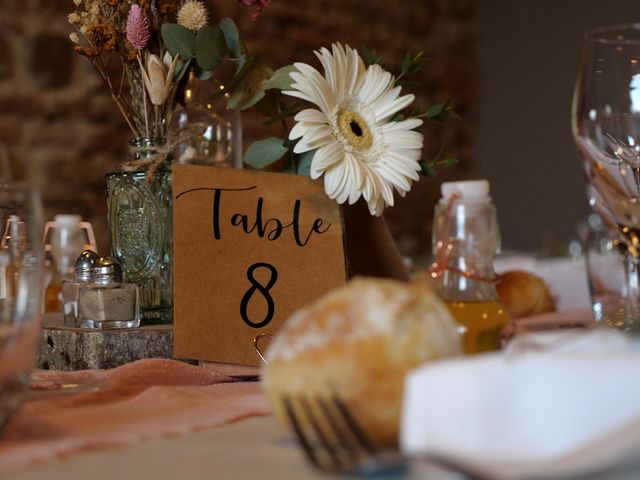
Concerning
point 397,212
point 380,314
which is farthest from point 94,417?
point 397,212

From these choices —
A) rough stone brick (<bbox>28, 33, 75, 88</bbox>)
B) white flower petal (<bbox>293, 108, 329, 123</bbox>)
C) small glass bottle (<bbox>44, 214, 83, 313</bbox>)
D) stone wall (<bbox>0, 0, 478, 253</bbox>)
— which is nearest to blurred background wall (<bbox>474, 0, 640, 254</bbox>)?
→ stone wall (<bbox>0, 0, 478, 253</bbox>)

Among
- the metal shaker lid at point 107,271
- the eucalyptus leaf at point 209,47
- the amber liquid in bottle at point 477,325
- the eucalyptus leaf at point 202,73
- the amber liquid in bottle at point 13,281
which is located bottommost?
the amber liquid in bottle at point 477,325

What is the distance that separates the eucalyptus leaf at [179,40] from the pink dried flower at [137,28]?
0.02 meters

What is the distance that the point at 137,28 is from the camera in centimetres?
95

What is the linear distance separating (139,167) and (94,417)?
0.40 metres

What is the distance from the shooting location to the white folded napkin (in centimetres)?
45

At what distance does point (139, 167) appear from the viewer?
99cm

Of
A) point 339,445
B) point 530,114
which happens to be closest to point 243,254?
point 339,445

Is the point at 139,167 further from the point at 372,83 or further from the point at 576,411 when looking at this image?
the point at 576,411

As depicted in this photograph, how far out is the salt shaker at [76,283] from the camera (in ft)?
3.15

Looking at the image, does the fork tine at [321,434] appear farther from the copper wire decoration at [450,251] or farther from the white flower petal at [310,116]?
the white flower petal at [310,116]

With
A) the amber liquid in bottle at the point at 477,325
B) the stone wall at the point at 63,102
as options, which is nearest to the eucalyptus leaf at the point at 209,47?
the amber liquid in bottle at the point at 477,325

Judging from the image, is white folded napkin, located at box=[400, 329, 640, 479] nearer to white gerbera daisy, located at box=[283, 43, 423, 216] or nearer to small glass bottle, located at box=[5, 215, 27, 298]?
small glass bottle, located at box=[5, 215, 27, 298]

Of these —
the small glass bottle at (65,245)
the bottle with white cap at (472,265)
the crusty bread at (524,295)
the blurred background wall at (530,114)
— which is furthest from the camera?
the blurred background wall at (530,114)
